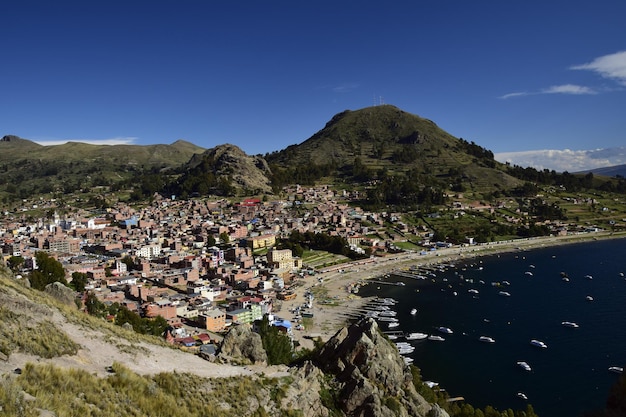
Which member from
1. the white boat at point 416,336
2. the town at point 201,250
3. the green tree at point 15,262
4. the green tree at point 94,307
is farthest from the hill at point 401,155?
the green tree at point 94,307

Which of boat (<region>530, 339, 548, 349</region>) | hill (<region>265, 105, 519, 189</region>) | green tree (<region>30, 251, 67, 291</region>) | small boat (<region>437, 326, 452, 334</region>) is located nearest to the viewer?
green tree (<region>30, 251, 67, 291</region>)

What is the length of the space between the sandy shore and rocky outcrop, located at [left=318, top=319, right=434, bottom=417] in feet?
71.5

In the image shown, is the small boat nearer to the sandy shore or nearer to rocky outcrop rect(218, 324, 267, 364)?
the sandy shore

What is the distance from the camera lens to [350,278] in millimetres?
64938

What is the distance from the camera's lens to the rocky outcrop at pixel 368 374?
1389 centimetres

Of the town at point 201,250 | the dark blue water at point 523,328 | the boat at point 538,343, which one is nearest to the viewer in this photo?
the dark blue water at point 523,328

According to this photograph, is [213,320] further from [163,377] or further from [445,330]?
[163,377]

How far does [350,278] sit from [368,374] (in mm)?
50164

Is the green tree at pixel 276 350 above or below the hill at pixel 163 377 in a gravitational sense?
below

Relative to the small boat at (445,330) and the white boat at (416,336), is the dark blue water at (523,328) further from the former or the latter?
the white boat at (416,336)

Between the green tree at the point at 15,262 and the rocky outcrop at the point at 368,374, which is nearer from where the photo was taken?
the rocky outcrop at the point at 368,374

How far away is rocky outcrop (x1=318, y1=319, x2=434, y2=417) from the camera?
13.9 meters

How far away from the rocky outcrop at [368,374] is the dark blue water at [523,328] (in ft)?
54.0

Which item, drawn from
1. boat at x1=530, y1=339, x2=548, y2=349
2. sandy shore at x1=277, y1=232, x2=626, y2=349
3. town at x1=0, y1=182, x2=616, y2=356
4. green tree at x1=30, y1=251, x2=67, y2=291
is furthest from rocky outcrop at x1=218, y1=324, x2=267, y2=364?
boat at x1=530, y1=339, x2=548, y2=349
